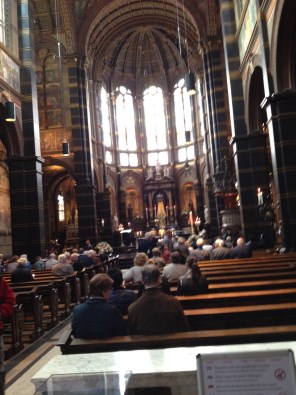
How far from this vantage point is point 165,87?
38812mm

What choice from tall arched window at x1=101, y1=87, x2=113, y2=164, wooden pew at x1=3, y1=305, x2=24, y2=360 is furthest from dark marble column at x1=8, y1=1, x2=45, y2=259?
tall arched window at x1=101, y1=87, x2=113, y2=164

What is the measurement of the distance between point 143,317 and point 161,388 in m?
1.39

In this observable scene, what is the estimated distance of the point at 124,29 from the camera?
2956cm

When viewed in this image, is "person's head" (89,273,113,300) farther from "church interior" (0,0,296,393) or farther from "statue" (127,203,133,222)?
"statue" (127,203,133,222)

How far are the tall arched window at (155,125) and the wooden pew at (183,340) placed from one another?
118 ft

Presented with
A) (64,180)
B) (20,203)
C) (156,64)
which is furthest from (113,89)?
(20,203)

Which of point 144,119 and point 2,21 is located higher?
point 144,119

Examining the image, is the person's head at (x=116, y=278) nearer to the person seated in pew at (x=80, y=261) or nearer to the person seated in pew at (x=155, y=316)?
the person seated in pew at (x=155, y=316)

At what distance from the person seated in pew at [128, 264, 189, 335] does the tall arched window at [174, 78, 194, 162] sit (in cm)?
3395

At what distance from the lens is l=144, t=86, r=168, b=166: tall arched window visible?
39.2 m

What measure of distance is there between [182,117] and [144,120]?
3.60 metres

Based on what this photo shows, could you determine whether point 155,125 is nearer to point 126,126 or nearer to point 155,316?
point 126,126

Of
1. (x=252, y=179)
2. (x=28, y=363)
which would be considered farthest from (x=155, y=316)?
(x=252, y=179)

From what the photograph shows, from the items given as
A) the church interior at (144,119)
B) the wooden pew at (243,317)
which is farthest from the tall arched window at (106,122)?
the wooden pew at (243,317)
